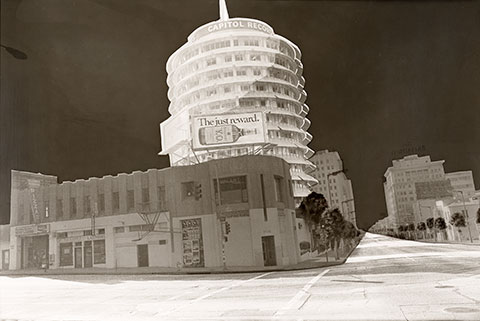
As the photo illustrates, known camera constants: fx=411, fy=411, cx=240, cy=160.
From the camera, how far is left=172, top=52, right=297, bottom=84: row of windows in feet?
309

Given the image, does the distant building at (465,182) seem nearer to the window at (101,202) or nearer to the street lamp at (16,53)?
the street lamp at (16,53)

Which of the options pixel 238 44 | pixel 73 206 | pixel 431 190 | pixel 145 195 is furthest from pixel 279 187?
pixel 431 190

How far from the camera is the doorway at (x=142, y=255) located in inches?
1896

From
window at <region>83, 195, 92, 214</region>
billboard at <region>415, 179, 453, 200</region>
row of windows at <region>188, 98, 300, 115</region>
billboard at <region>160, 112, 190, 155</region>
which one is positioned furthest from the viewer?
billboard at <region>415, 179, 453, 200</region>

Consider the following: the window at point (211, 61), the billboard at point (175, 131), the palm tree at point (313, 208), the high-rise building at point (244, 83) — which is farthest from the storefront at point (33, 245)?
the window at point (211, 61)

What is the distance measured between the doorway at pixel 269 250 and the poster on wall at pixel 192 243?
6.80 m

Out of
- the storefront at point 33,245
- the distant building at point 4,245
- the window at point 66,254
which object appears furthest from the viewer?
the distant building at point 4,245

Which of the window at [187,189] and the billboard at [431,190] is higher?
the billboard at [431,190]

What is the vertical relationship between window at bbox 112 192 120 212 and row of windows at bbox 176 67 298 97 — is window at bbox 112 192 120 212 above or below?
below

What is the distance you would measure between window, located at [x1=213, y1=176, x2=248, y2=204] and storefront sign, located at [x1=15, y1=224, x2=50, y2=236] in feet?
83.0

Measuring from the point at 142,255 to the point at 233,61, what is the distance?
57170 millimetres

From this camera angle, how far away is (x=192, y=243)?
45.8m

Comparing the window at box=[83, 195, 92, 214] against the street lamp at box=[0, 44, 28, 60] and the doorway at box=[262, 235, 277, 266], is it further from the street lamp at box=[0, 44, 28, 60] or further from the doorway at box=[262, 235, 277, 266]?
the street lamp at box=[0, 44, 28, 60]

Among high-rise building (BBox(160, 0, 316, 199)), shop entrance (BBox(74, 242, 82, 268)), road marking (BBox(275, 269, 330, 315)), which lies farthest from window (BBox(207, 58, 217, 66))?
road marking (BBox(275, 269, 330, 315))
